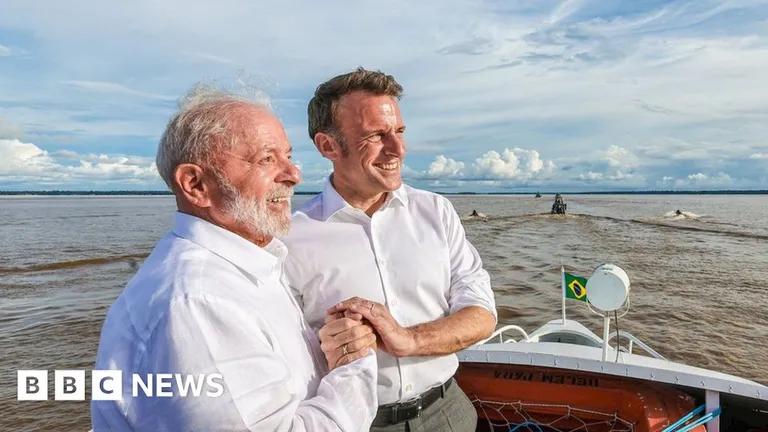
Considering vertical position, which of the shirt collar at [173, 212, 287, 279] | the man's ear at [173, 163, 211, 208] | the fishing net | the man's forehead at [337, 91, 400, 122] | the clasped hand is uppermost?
the man's forehead at [337, 91, 400, 122]

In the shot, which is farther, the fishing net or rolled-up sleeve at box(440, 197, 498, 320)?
the fishing net

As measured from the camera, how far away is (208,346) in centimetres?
125

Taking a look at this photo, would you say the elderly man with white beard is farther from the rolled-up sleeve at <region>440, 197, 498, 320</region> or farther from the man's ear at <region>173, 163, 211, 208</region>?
the rolled-up sleeve at <region>440, 197, 498, 320</region>

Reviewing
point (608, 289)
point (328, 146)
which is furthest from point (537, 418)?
point (328, 146)

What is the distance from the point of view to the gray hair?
1.59m

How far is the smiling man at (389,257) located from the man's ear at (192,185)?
0.89 metres

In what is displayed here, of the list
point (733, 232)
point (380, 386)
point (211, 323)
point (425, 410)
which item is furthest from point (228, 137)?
point (733, 232)

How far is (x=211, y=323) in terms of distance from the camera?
1.28 meters

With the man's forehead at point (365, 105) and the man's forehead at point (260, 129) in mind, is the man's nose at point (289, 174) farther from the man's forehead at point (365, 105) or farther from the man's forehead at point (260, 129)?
the man's forehead at point (365, 105)

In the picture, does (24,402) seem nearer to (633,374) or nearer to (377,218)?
(377,218)

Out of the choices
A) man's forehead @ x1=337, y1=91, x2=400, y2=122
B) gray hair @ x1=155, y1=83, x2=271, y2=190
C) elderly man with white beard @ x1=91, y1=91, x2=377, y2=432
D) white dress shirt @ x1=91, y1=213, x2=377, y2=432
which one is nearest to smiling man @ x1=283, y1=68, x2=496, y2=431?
man's forehead @ x1=337, y1=91, x2=400, y2=122

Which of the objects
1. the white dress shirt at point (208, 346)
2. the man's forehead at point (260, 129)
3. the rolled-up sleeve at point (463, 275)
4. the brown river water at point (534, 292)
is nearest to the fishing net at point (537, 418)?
the rolled-up sleeve at point (463, 275)

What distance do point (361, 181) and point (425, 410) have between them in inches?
44.6

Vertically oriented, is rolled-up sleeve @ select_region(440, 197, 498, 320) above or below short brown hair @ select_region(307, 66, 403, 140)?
below
